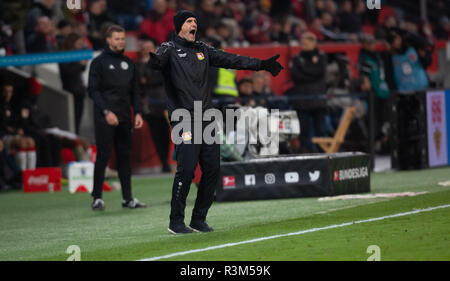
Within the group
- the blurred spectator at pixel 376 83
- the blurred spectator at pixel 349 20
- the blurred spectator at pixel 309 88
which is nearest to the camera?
the blurred spectator at pixel 309 88

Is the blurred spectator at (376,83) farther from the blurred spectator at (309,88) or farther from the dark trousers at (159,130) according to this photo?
the dark trousers at (159,130)

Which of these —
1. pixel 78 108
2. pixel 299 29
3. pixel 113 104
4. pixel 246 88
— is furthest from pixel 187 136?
pixel 299 29

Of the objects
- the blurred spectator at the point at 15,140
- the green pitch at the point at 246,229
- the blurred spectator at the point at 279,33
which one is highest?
the blurred spectator at the point at 279,33

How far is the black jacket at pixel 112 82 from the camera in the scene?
1270 cm

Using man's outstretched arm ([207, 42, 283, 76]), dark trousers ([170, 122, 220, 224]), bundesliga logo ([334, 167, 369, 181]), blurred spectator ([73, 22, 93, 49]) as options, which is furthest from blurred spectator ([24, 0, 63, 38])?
dark trousers ([170, 122, 220, 224])

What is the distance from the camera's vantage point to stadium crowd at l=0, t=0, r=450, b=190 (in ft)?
58.8

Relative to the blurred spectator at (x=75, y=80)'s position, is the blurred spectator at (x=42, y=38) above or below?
above

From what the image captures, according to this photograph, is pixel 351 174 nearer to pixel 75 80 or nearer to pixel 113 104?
pixel 113 104

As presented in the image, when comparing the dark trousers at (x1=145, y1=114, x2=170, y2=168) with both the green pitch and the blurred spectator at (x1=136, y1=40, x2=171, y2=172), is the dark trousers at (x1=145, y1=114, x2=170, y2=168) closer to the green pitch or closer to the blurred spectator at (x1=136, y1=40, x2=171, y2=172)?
the blurred spectator at (x1=136, y1=40, x2=171, y2=172)

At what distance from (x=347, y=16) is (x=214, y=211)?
593 inches

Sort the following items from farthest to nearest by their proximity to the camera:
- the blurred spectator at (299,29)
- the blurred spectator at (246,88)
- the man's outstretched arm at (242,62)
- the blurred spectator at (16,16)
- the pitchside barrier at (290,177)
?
1. the blurred spectator at (299,29)
2. the blurred spectator at (16,16)
3. the blurred spectator at (246,88)
4. the pitchside barrier at (290,177)
5. the man's outstretched arm at (242,62)

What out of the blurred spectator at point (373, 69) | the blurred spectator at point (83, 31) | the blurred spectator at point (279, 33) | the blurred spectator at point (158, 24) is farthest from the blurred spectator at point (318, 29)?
the blurred spectator at point (83, 31)

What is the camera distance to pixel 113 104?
12.7 meters

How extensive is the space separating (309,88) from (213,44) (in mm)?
3132
